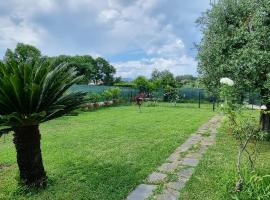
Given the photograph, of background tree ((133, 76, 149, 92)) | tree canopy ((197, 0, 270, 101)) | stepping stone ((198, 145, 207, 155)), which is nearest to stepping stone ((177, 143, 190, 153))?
stepping stone ((198, 145, 207, 155))

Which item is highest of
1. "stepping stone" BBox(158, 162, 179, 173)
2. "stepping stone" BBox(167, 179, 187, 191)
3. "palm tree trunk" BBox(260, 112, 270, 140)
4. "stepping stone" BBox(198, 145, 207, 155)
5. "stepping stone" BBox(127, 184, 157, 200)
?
"palm tree trunk" BBox(260, 112, 270, 140)

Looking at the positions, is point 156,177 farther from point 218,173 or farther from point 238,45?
point 238,45

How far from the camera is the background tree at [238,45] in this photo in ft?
25.5

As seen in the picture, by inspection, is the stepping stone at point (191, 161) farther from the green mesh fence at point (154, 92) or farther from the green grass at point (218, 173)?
the green mesh fence at point (154, 92)

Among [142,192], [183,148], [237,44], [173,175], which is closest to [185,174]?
[173,175]

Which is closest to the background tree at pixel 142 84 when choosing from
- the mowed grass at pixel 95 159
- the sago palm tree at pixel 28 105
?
the mowed grass at pixel 95 159

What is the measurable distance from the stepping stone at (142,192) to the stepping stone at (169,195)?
17cm

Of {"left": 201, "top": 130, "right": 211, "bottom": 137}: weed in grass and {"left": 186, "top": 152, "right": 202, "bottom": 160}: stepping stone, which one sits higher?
{"left": 201, "top": 130, "right": 211, "bottom": 137}: weed in grass

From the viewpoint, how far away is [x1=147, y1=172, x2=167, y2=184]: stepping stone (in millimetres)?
5105

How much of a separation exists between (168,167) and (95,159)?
148cm

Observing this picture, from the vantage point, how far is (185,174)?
18.1 feet

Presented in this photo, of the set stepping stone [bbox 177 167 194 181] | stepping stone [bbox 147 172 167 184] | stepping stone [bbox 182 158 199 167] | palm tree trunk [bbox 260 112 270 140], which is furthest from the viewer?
palm tree trunk [bbox 260 112 270 140]

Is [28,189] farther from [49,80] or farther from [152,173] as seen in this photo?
[152,173]

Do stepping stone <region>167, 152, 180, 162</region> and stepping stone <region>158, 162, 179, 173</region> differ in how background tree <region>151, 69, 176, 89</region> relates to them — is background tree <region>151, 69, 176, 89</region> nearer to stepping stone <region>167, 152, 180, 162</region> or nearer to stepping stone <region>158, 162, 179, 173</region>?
stepping stone <region>167, 152, 180, 162</region>
